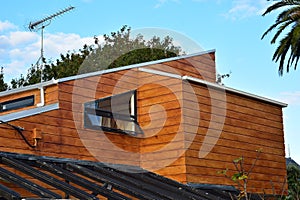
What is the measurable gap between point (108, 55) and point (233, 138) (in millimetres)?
15521

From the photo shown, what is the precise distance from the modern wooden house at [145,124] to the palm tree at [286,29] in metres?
2.71

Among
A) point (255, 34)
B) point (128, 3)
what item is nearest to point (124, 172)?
point (128, 3)

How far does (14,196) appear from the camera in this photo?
687cm

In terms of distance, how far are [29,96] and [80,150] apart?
143 cm

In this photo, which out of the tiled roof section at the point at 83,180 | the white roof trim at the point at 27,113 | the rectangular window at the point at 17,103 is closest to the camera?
the tiled roof section at the point at 83,180

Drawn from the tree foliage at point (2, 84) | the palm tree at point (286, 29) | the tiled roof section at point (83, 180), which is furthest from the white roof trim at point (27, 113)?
the tree foliage at point (2, 84)

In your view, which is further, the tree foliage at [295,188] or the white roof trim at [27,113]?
the white roof trim at [27,113]

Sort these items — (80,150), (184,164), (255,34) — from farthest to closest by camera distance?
(255,34), (184,164), (80,150)

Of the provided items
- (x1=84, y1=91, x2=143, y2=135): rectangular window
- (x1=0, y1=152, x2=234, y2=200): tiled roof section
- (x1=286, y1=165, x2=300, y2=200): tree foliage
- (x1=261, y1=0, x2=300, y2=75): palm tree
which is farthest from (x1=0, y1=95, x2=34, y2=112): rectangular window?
(x1=261, y1=0, x2=300, y2=75): palm tree

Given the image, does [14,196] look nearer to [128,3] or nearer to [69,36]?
[128,3]

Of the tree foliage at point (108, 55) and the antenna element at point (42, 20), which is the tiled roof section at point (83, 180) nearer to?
the antenna element at point (42, 20)

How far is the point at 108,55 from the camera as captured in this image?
27312mm

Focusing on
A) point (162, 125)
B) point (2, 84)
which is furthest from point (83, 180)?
point (2, 84)

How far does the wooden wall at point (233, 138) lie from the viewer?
→ 37.8 ft
